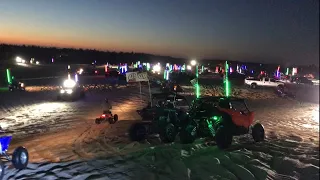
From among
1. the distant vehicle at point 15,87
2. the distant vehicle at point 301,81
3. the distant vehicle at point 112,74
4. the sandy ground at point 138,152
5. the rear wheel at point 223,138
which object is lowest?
the sandy ground at point 138,152

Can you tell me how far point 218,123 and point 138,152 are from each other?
8.74 ft

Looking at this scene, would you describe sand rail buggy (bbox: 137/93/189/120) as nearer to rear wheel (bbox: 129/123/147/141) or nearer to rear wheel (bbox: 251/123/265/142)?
rear wheel (bbox: 129/123/147/141)

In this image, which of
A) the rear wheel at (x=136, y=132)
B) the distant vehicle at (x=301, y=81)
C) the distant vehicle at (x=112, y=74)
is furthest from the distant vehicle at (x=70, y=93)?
the distant vehicle at (x=301, y=81)

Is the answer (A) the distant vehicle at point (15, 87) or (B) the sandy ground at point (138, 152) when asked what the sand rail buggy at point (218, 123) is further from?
(A) the distant vehicle at point (15, 87)

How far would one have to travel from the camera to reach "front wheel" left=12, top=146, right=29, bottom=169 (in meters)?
7.26

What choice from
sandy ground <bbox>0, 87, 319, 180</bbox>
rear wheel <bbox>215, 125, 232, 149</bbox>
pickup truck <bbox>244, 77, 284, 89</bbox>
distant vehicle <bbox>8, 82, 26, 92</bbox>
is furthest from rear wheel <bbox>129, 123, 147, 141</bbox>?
pickup truck <bbox>244, 77, 284, 89</bbox>

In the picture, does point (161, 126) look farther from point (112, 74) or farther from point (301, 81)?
point (301, 81)

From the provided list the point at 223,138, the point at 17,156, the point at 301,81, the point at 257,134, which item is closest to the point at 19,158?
the point at 17,156

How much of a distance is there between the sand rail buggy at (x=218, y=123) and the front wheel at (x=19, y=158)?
4568 millimetres

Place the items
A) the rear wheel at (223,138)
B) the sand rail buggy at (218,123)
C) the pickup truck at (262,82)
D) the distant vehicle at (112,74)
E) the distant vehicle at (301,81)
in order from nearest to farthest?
the rear wheel at (223,138) → the sand rail buggy at (218,123) → the pickup truck at (262,82) → the distant vehicle at (112,74) → the distant vehicle at (301,81)

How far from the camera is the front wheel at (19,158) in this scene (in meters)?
7.26

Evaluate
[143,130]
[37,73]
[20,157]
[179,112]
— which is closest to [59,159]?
[20,157]

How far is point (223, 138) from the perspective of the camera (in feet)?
31.4

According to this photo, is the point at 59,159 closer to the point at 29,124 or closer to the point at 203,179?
the point at 203,179
